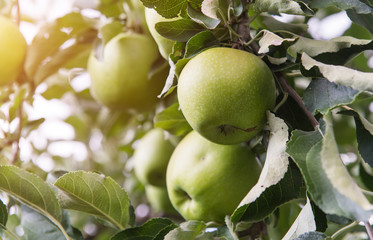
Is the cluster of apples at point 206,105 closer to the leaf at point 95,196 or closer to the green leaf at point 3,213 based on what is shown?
the leaf at point 95,196

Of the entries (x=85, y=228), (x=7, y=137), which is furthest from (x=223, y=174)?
(x=85, y=228)

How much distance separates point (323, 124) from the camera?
2.41 ft

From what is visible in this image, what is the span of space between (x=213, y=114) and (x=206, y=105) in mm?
19

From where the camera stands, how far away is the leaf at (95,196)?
889 millimetres

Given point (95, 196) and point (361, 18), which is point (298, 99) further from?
point (95, 196)

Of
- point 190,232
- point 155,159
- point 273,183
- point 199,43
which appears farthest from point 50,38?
point 273,183

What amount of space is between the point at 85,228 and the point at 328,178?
5.26 feet

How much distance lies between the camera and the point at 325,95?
782 mm

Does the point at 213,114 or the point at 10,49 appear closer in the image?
the point at 213,114

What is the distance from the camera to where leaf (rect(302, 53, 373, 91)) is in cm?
70

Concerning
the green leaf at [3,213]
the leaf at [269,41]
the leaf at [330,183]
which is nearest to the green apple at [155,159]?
the green leaf at [3,213]

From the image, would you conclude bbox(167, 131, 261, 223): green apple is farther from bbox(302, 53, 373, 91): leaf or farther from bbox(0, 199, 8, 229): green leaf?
bbox(0, 199, 8, 229): green leaf

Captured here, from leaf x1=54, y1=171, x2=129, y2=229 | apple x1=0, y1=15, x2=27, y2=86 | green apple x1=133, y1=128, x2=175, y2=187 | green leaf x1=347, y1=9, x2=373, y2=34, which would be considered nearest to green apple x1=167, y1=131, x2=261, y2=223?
leaf x1=54, y1=171, x2=129, y2=229

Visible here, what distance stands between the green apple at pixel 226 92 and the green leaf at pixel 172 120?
0.28 m
